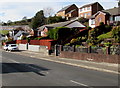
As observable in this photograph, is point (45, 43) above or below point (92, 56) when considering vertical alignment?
above

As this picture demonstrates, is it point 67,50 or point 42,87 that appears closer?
point 42,87

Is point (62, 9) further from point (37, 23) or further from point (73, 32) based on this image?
point (73, 32)

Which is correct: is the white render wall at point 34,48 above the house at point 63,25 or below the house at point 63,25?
below

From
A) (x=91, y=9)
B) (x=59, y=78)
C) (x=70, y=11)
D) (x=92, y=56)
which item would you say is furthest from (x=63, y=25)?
(x=70, y=11)

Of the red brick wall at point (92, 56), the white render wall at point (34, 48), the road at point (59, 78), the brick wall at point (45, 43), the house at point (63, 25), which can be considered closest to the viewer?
the road at point (59, 78)

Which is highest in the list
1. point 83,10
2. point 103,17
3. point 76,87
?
point 83,10

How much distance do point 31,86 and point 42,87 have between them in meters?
0.65

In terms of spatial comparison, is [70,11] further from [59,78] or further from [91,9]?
[59,78]

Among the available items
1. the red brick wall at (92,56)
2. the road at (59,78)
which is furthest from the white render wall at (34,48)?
the road at (59,78)

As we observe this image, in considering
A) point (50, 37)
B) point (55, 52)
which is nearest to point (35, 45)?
point (50, 37)

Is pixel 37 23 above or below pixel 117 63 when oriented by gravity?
above

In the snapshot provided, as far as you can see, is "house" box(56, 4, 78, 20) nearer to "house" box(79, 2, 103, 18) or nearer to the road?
"house" box(79, 2, 103, 18)

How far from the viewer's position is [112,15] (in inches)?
2024

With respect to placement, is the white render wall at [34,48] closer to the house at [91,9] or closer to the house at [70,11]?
the house at [91,9]
